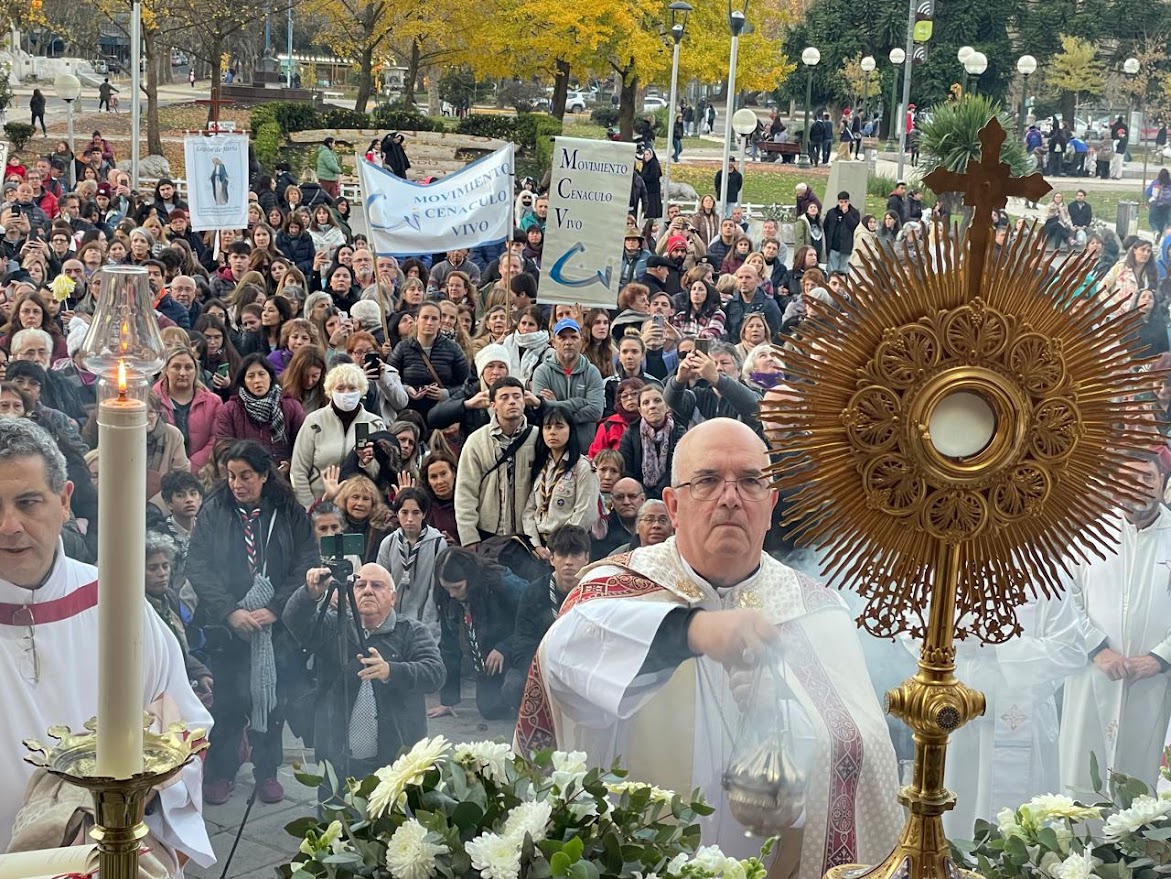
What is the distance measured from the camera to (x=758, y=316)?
1002 cm

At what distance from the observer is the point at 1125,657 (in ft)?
18.0

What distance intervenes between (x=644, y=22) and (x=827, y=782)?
3488cm

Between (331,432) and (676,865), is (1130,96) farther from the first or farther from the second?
(676,865)

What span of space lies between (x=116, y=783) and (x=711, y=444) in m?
1.97

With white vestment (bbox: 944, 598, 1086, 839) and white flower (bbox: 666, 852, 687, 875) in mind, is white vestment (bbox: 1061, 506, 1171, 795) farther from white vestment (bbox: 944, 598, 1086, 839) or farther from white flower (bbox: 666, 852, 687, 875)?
white flower (bbox: 666, 852, 687, 875)

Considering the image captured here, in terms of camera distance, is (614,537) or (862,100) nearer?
(614,537)

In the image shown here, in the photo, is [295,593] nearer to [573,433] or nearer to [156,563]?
[156,563]

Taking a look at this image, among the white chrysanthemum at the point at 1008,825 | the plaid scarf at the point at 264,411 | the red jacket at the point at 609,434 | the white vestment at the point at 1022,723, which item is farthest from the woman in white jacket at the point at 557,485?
the white chrysanthemum at the point at 1008,825

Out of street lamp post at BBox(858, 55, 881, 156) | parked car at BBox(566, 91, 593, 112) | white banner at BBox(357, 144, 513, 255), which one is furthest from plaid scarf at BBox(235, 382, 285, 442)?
parked car at BBox(566, 91, 593, 112)

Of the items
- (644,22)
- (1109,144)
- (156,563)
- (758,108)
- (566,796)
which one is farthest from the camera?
(758,108)

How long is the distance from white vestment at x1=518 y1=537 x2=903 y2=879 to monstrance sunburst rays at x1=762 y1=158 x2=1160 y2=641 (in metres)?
1.38

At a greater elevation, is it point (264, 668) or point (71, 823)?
point (71, 823)

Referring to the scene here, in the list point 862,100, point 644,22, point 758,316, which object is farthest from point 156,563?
point 862,100

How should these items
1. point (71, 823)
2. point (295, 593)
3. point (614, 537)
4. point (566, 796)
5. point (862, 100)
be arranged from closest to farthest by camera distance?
point (566, 796) → point (71, 823) → point (295, 593) → point (614, 537) → point (862, 100)
